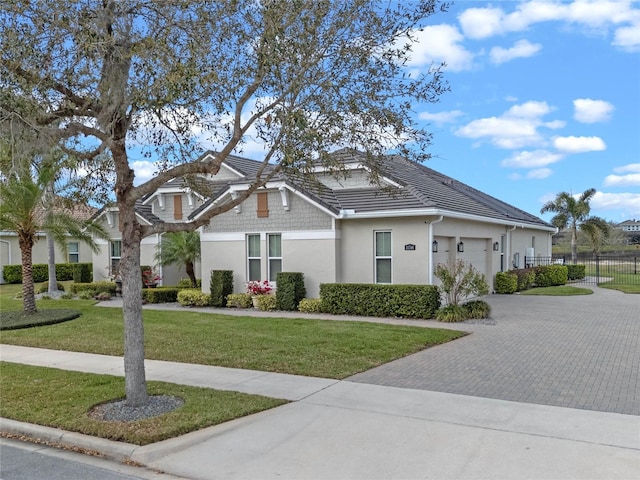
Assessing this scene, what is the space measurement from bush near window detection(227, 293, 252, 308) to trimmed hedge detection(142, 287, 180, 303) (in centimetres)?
372

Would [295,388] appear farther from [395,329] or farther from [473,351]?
[395,329]

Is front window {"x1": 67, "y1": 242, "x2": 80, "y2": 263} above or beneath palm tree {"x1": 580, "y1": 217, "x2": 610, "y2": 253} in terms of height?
beneath

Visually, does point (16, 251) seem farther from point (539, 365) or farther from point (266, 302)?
point (539, 365)

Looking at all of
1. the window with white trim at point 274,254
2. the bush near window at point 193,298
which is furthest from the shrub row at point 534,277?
the bush near window at point 193,298

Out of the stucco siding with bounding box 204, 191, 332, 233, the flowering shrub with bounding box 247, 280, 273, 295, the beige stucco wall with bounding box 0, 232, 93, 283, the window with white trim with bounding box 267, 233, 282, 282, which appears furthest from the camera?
the beige stucco wall with bounding box 0, 232, 93, 283

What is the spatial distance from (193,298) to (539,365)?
13003 mm

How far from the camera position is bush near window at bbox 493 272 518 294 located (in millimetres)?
22375

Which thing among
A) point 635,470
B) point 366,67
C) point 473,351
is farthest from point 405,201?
point 635,470

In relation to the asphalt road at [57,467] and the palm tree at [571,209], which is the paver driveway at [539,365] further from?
the palm tree at [571,209]

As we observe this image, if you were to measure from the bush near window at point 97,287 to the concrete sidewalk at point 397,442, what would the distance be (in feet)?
54.7

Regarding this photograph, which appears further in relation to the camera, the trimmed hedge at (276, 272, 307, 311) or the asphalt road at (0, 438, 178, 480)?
the trimmed hedge at (276, 272, 307, 311)

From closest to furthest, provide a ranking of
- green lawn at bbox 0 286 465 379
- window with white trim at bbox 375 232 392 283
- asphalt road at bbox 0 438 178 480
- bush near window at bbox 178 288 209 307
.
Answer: asphalt road at bbox 0 438 178 480, green lawn at bbox 0 286 465 379, window with white trim at bbox 375 232 392 283, bush near window at bbox 178 288 209 307

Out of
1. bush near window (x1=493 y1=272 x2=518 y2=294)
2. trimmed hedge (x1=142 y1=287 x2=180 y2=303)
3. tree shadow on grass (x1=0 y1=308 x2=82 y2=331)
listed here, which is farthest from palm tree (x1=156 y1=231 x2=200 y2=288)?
bush near window (x1=493 y1=272 x2=518 y2=294)

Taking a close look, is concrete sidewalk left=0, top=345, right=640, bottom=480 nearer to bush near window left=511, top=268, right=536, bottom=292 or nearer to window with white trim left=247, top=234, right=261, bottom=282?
window with white trim left=247, top=234, right=261, bottom=282
